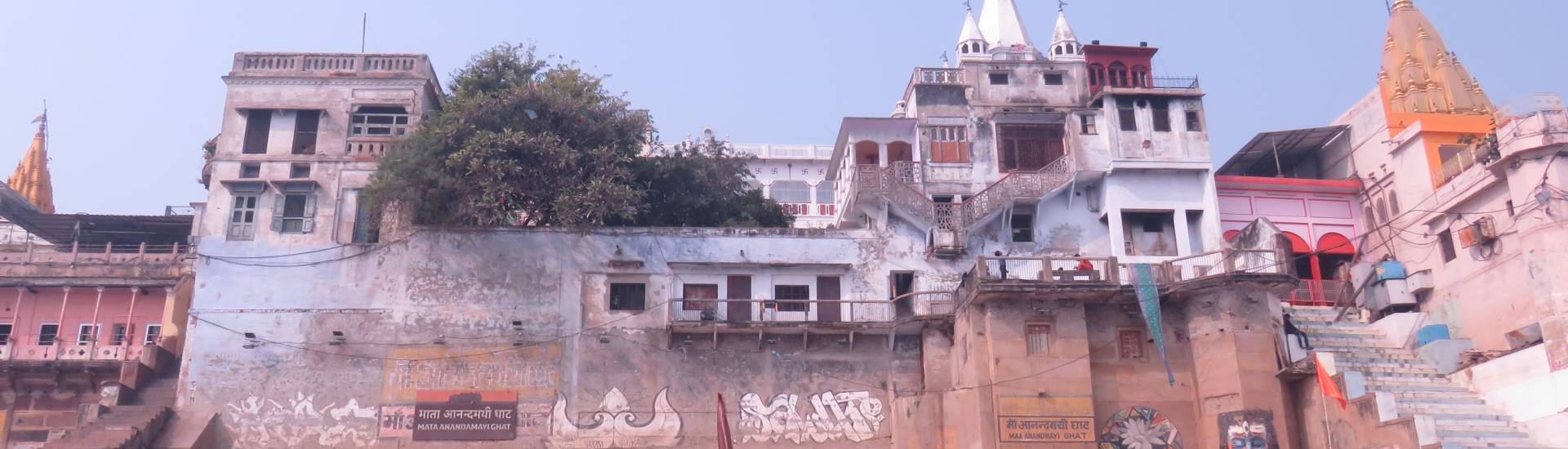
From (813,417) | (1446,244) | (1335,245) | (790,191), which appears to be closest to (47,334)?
(813,417)

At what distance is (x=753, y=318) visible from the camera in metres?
29.1

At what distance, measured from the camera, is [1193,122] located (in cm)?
3192

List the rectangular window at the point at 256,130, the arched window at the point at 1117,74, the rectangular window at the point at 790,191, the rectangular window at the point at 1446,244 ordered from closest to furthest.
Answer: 1. the rectangular window at the point at 1446,244
2. the rectangular window at the point at 256,130
3. the arched window at the point at 1117,74
4. the rectangular window at the point at 790,191

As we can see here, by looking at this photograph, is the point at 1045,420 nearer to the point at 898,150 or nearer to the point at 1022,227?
the point at 1022,227

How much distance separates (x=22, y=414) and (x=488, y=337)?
36.8ft

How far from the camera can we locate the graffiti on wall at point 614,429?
2758 cm

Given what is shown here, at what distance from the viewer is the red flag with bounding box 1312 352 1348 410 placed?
23.8m

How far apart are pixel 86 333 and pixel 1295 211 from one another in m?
31.9

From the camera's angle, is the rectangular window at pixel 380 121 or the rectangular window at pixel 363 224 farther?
the rectangular window at pixel 380 121

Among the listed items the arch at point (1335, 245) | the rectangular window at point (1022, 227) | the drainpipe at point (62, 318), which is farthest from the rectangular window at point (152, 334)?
the arch at point (1335, 245)

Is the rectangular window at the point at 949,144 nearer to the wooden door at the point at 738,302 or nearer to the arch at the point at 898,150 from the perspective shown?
the arch at the point at 898,150

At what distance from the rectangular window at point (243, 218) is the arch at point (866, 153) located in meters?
15.1

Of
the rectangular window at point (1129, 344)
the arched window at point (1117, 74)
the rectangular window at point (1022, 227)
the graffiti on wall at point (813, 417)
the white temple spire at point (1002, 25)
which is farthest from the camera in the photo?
the white temple spire at point (1002, 25)

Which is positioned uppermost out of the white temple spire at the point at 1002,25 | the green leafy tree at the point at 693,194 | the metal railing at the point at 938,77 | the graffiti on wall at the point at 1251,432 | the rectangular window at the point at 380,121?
the white temple spire at the point at 1002,25
